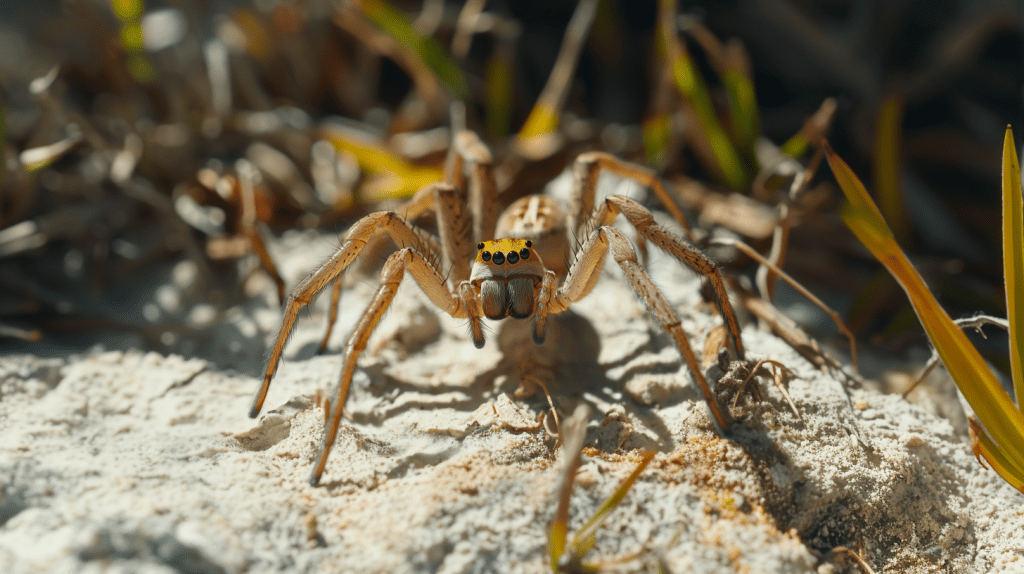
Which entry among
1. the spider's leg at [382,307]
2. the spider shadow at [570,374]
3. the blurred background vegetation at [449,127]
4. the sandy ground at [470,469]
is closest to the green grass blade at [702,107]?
the blurred background vegetation at [449,127]

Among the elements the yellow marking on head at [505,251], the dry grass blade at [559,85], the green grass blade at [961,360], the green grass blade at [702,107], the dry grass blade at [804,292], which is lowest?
the green grass blade at [961,360]

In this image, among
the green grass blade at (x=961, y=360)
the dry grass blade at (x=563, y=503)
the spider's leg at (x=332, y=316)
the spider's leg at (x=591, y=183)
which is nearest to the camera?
the dry grass blade at (x=563, y=503)

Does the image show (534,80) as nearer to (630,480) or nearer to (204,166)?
(204,166)

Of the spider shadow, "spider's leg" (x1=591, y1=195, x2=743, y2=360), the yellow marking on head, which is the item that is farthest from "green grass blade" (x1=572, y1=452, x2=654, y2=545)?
the yellow marking on head

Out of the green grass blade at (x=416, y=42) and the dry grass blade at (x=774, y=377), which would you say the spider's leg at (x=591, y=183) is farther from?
the green grass blade at (x=416, y=42)

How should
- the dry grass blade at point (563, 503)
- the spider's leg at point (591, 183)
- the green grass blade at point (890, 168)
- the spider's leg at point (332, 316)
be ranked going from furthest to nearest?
1. the green grass blade at point (890, 168)
2. the spider's leg at point (591, 183)
3. the spider's leg at point (332, 316)
4. the dry grass blade at point (563, 503)

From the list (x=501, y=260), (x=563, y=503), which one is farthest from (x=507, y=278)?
(x=563, y=503)

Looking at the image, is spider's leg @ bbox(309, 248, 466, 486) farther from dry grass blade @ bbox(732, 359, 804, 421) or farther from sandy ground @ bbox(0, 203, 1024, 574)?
dry grass blade @ bbox(732, 359, 804, 421)
